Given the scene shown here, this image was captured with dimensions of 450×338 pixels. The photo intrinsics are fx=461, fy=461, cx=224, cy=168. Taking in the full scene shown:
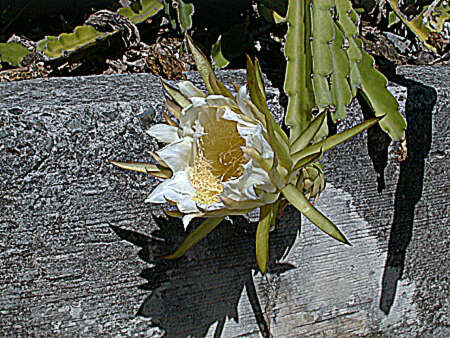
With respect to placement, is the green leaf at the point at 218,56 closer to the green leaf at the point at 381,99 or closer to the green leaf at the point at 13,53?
the green leaf at the point at 381,99

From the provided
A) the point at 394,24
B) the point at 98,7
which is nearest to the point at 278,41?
the point at 394,24

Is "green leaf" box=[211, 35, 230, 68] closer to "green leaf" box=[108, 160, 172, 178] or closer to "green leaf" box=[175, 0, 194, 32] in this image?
"green leaf" box=[175, 0, 194, 32]

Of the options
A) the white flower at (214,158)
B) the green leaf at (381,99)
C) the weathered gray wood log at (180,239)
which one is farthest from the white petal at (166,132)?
the green leaf at (381,99)

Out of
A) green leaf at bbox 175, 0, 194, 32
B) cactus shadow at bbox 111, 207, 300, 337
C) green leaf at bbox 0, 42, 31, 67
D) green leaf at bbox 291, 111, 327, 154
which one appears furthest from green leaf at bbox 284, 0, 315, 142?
green leaf at bbox 0, 42, 31, 67

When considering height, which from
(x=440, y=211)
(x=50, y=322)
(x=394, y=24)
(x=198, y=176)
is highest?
(x=198, y=176)

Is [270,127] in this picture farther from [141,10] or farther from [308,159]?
[141,10]

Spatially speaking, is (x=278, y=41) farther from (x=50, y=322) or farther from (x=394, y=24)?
(x=50, y=322)

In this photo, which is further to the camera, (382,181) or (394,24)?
(394,24)
